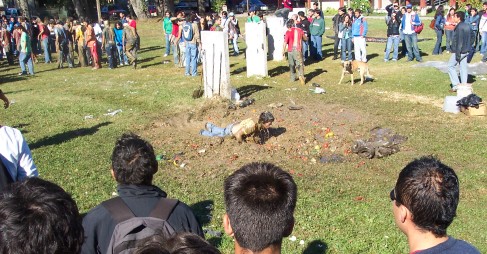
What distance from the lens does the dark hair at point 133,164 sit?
3.55 metres

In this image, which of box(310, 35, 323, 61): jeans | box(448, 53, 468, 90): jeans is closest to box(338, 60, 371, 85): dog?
box(448, 53, 468, 90): jeans

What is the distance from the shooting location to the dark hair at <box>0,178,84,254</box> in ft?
6.26

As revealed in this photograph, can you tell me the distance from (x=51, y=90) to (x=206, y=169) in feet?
29.0

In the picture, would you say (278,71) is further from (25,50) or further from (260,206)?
(260,206)

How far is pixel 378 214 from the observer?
19.6 feet

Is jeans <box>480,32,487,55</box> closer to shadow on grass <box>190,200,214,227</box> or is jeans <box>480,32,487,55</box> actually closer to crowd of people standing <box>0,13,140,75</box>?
crowd of people standing <box>0,13,140,75</box>

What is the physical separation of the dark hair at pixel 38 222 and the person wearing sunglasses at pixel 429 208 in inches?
66.5

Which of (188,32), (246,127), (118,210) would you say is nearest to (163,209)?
(118,210)

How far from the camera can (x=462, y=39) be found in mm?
12156

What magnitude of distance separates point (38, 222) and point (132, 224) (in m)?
1.09

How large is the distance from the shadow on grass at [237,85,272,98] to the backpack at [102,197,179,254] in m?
9.93

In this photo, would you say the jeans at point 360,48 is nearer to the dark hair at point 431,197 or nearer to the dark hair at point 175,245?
the dark hair at point 431,197

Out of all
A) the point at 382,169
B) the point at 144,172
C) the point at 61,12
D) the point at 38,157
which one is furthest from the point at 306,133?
the point at 61,12

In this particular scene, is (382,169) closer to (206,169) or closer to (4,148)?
(206,169)
